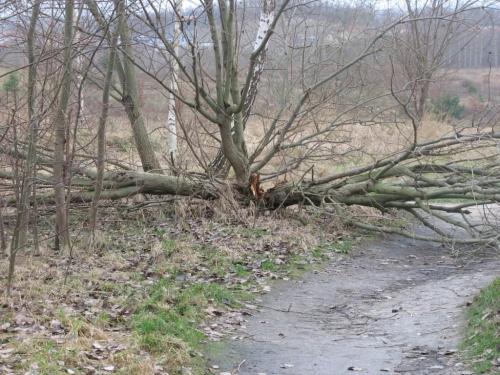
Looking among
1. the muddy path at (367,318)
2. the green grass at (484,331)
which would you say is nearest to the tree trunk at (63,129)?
the muddy path at (367,318)

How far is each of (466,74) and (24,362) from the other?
47973mm

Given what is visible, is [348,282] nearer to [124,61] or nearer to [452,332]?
[452,332]

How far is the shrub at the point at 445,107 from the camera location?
26.9m

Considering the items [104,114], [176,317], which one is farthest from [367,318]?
[104,114]

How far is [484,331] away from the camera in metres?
6.14

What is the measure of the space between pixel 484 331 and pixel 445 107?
76.9 ft

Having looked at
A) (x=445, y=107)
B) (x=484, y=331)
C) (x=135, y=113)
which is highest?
(x=445, y=107)

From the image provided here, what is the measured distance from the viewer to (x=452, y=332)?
21.9ft

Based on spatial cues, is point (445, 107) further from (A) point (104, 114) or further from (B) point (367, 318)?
(B) point (367, 318)

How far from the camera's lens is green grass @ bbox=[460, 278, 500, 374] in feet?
18.3

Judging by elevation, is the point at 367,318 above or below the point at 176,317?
below

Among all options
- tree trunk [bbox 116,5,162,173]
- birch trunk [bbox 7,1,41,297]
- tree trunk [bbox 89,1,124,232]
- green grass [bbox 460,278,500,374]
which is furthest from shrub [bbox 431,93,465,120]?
birch trunk [bbox 7,1,41,297]

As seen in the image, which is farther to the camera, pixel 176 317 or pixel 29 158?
pixel 29 158

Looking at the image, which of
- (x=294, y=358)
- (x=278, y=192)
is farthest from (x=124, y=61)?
(x=294, y=358)
